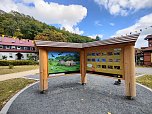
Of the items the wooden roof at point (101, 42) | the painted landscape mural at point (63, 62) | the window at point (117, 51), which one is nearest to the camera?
the wooden roof at point (101, 42)

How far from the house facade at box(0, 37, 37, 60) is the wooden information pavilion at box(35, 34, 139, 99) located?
37.7 meters

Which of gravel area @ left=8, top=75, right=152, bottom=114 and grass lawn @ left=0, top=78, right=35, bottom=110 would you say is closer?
gravel area @ left=8, top=75, right=152, bottom=114

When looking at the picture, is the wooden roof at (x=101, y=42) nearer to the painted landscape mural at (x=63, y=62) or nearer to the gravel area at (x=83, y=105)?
the painted landscape mural at (x=63, y=62)

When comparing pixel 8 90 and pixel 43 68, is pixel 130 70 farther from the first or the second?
pixel 8 90

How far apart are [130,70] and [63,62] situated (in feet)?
12.9

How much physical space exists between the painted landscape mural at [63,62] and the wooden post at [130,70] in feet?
11.7

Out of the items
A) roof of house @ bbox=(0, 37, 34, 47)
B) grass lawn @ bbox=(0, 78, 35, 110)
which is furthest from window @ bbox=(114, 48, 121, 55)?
roof of house @ bbox=(0, 37, 34, 47)

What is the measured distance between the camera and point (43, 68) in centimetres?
741

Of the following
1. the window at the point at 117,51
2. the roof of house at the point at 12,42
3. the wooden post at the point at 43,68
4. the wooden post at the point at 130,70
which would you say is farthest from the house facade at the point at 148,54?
the roof of house at the point at 12,42

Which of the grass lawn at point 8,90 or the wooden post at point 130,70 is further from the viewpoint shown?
the grass lawn at point 8,90

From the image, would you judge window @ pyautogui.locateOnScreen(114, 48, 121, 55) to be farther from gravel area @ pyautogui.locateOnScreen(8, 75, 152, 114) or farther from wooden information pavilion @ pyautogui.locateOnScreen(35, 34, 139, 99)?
gravel area @ pyautogui.locateOnScreen(8, 75, 152, 114)

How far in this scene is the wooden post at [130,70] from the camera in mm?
6023

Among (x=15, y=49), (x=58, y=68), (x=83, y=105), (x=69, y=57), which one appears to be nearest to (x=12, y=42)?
(x=15, y=49)

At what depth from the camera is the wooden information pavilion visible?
19.9ft
